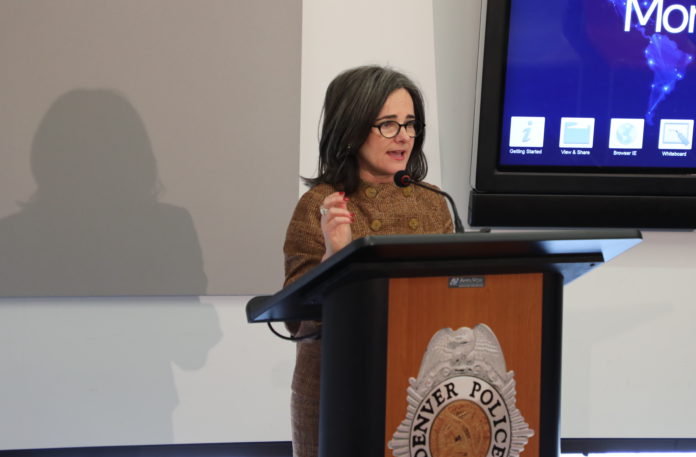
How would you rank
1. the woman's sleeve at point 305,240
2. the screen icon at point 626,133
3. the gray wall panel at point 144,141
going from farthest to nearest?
the screen icon at point 626,133
the gray wall panel at point 144,141
the woman's sleeve at point 305,240

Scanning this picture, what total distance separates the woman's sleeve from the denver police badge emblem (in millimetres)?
479

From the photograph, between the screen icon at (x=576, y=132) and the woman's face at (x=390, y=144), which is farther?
the screen icon at (x=576, y=132)

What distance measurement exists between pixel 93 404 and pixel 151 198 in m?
0.82

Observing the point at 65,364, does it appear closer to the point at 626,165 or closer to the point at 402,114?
the point at 402,114

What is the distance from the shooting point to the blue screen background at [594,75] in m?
2.72

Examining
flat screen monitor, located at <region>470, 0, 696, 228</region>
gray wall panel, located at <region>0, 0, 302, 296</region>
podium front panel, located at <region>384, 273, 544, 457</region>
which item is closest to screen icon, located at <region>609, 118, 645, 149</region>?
flat screen monitor, located at <region>470, 0, 696, 228</region>

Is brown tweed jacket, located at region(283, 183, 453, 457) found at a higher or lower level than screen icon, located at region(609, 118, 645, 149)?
lower

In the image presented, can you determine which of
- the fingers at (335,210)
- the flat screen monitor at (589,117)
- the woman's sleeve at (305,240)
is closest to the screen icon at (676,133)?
the flat screen monitor at (589,117)

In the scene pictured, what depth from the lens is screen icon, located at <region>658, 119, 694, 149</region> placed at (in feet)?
9.19

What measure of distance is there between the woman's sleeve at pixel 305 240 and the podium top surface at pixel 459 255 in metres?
0.33

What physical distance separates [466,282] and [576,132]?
5.87 feet

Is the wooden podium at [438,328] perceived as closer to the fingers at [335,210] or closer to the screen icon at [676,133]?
the fingers at [335,210]

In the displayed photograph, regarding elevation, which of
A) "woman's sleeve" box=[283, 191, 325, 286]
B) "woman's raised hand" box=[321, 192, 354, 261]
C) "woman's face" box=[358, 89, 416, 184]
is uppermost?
"woman's face" box=[358, 89, 416, 184]

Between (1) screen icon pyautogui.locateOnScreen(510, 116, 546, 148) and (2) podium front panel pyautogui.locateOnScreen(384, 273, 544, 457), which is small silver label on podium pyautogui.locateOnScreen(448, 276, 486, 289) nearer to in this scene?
(2) podium front panel pyautogui.locateOnScreen(384, 273, 544, 457)
